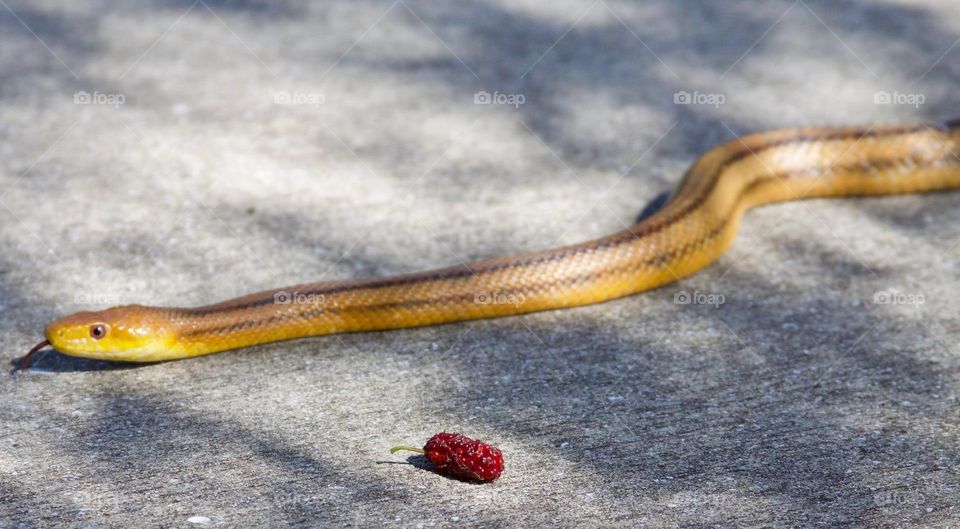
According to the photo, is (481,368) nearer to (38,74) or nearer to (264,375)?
(264,375)

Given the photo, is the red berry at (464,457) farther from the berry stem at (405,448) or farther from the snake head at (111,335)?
the snake head at (111,335)

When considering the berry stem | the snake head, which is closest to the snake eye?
the snake head

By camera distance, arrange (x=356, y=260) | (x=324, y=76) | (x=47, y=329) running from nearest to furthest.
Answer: (x=47, y=329) → (x=356, y=260) → (x=324, y=76)

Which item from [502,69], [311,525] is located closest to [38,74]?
[502,69]

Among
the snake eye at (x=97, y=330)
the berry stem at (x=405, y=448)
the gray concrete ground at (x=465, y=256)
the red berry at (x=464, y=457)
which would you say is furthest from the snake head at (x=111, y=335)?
the red berry at (x=464, y=457)

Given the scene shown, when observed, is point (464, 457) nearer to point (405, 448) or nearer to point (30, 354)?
point (405, 448)

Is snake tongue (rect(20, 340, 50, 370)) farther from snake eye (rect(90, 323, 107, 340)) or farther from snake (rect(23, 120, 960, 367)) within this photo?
snake eye (rect(90, 323, 107, 340))
